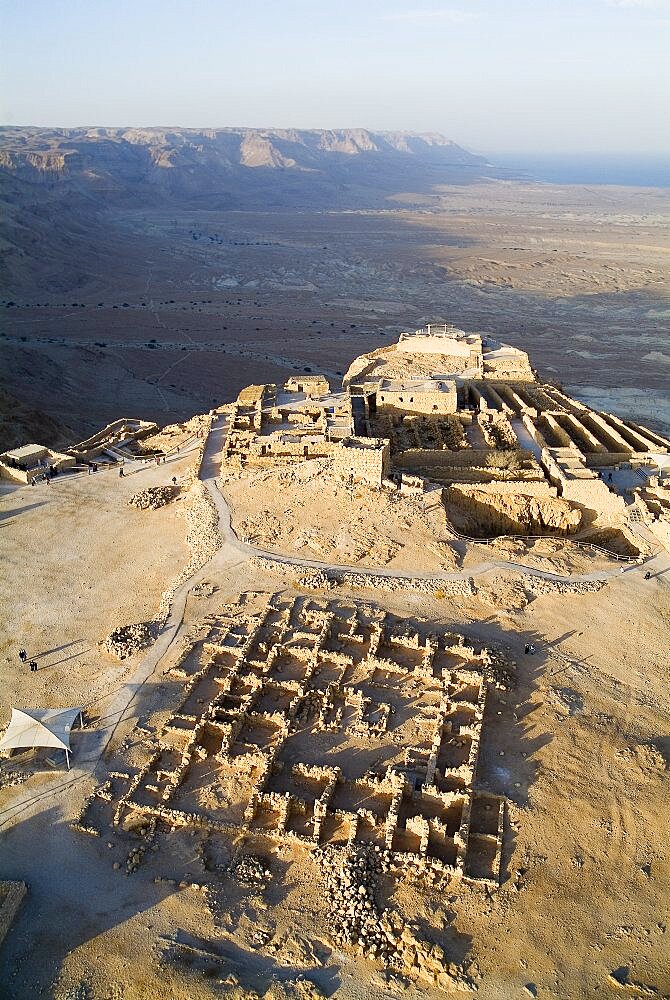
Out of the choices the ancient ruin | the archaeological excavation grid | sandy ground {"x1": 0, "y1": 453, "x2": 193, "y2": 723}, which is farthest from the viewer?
the ancient ruin

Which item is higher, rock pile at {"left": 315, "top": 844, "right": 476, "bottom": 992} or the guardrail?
the guardrail

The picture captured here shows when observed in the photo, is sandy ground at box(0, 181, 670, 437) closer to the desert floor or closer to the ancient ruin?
the ancient ruin

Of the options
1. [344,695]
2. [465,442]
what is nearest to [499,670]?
[344,695]

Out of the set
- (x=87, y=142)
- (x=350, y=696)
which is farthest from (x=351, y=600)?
(x=87, y=142)

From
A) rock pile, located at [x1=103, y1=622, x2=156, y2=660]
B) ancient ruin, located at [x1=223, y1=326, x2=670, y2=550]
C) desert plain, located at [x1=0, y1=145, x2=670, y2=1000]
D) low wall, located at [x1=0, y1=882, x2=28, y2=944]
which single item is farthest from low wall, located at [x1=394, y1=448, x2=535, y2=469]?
low wall, located at [x1=0, y1=882, x2=28, y2=944]

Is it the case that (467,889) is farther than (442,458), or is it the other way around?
(442,458)

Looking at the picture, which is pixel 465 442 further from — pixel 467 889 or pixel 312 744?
pixel 467 889

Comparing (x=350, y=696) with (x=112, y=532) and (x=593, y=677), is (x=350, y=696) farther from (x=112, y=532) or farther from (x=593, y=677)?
(x=112, y=532)
